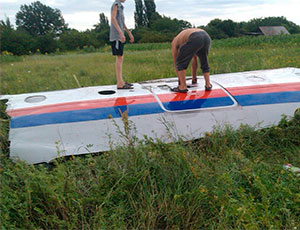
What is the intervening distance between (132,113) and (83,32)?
36.7m

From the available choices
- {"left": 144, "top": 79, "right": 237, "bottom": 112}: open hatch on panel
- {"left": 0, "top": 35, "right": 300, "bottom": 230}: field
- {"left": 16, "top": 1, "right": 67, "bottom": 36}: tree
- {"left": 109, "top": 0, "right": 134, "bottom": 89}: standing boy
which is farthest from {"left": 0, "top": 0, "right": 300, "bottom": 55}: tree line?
{"left": 0, "top": 35, "right": 300, "bottom": 230}: field

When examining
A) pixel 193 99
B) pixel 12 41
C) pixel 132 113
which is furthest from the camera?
pixel 12 41

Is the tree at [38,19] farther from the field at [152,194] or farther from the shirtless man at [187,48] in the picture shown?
the field at [152,194]

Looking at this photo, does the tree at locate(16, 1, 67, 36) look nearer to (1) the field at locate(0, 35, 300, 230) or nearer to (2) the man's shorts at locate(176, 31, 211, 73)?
(2) the man's shorts at locate(176, 31, 211, 73)

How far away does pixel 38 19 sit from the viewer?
50344 mm

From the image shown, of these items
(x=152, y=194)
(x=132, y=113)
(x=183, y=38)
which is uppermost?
(x=183, y=38)

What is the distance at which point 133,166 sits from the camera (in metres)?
2.33

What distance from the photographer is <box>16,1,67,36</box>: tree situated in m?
48.8

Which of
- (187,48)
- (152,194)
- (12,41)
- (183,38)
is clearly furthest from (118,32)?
(12,41)

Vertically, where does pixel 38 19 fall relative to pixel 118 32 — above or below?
above

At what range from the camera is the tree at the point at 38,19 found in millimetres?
48781

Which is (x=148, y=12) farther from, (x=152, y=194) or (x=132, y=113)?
(x=152, y=194)

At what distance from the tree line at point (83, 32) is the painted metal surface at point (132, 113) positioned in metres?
12.7

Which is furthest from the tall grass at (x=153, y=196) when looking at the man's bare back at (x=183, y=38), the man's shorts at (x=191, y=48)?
the man's bare back at (x=183, y=38)
